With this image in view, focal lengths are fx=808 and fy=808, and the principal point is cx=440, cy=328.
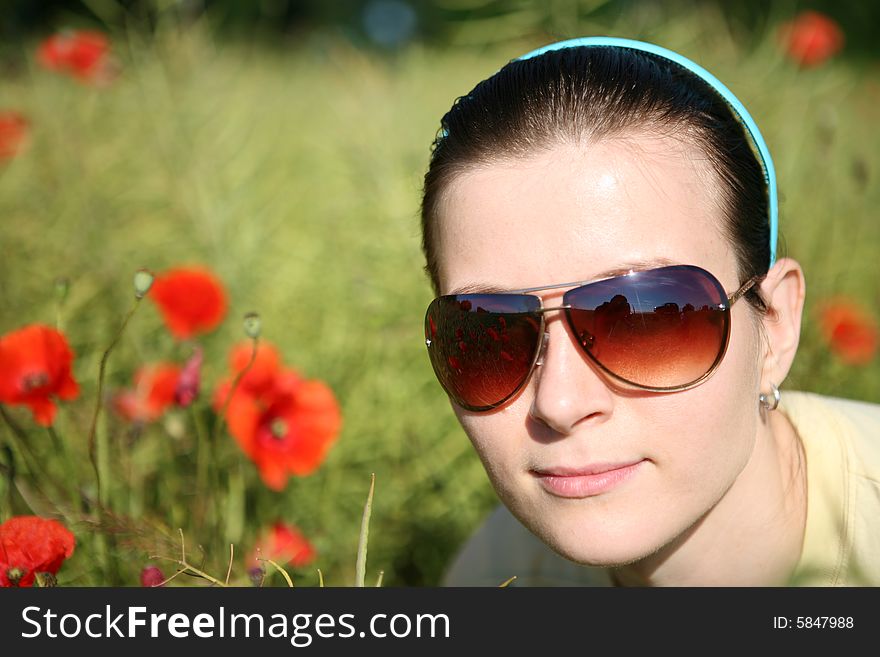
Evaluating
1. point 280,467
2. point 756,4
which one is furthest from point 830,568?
point 756,4

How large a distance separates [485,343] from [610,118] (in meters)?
0.36

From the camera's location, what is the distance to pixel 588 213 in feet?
3.34

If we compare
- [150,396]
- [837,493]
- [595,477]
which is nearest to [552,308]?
[595,477]

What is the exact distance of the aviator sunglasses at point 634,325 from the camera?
41.2 inches

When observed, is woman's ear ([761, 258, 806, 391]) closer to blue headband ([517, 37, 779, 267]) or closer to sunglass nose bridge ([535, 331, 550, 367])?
blue headband ([517, 37, 779, 267])

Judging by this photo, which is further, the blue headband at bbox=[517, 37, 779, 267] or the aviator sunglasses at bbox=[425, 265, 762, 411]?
the blue headband at bbox=[517, 37, 779, 267]

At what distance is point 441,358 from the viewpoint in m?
1.28

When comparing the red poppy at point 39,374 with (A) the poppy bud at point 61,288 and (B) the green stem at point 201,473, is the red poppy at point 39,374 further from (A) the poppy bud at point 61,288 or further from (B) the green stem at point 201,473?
(B) the green stem at point 201,473

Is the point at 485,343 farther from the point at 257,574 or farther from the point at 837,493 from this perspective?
the point at 837,493

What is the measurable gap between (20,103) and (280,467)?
247 cm

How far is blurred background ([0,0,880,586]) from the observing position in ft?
6.61

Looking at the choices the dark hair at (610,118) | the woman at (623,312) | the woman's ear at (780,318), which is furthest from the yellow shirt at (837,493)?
the dark hair at (610,118)

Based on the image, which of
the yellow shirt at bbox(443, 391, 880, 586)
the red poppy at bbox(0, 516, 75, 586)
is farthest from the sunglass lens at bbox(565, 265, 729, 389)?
the red poppy at bbox(0, 516, 75, 586)

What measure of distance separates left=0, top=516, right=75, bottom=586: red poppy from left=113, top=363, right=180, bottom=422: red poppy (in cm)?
56
